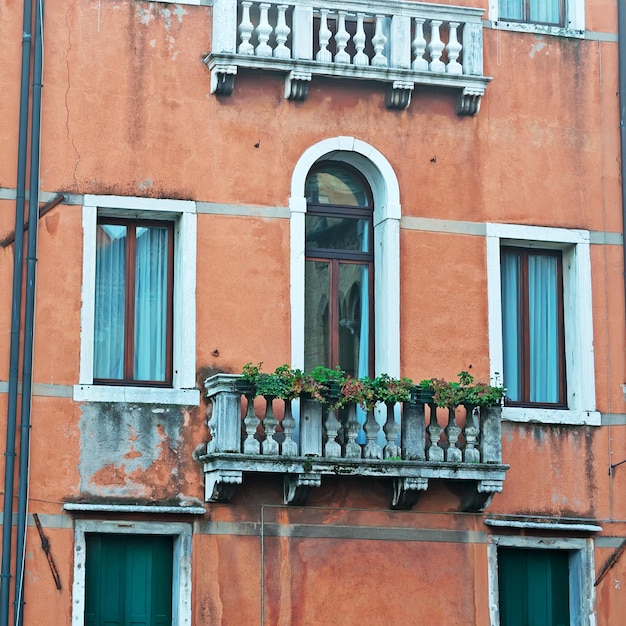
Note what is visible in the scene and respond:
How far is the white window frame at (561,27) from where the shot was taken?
22.0 m

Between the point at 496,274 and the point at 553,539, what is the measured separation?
10.0 ft

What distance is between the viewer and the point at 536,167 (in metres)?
21.8

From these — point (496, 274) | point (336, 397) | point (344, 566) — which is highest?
point (496, 274)

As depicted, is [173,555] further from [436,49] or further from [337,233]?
[436,49]

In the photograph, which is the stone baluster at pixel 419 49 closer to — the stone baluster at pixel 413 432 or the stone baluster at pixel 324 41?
the stone baluster at pixel 324 41

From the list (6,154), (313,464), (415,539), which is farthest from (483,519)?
(6,154)

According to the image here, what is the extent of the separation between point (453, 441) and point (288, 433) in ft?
6.07

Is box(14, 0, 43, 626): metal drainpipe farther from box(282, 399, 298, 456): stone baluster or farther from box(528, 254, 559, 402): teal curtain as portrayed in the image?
box(528, 254, 559, 402): teal curtain

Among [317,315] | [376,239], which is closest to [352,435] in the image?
[317,315]

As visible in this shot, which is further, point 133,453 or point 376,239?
point 376,239

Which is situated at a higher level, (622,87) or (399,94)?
(622,87)

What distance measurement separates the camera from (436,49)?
21359mm

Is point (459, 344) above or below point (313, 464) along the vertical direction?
above

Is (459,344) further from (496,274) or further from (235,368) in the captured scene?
(235,368)
